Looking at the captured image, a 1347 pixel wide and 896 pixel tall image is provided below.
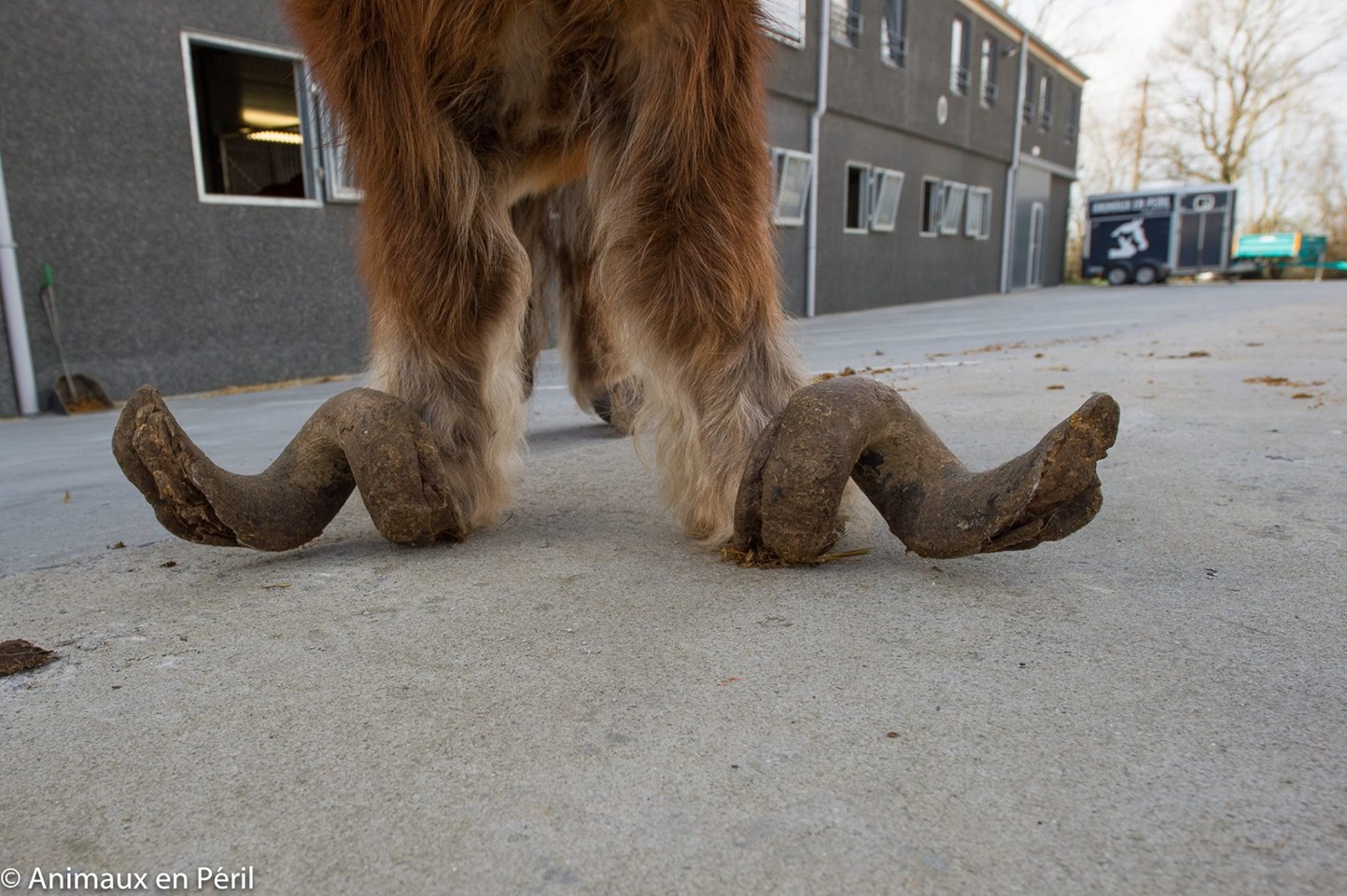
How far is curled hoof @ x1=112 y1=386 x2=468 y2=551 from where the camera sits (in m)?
1.36

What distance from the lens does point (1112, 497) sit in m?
2.00

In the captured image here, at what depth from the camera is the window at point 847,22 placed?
13020 mm

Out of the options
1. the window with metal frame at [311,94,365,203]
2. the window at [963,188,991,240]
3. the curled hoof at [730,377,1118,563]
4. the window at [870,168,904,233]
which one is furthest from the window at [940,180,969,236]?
the curled hoof at [730,377,1118,563]

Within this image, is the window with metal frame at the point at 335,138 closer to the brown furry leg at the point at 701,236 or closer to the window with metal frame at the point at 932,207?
the brown furry leg at the point at 701,236

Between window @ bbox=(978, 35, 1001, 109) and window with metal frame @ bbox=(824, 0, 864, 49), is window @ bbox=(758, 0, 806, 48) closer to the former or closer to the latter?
window with metal frame @ bbox=(824, 0, 864, 49)

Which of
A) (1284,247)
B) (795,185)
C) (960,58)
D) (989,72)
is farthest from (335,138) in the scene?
(1284,247)

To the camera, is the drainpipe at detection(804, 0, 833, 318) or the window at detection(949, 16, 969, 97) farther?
the window at detection(949, 16, 969, 97)

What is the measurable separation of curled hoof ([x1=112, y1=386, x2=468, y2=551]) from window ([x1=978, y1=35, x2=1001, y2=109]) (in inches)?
799

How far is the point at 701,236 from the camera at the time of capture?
152 centimetres

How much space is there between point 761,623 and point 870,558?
0.36 m

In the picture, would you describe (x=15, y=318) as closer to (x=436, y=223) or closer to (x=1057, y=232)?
(x=436, y=223)

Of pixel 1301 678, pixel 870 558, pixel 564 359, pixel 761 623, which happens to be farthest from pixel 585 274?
pixel 1301 678

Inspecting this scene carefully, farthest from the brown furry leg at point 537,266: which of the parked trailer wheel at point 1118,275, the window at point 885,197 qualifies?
the parked trailer wheel at point 1118,275

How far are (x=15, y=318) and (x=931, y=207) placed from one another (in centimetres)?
1588
